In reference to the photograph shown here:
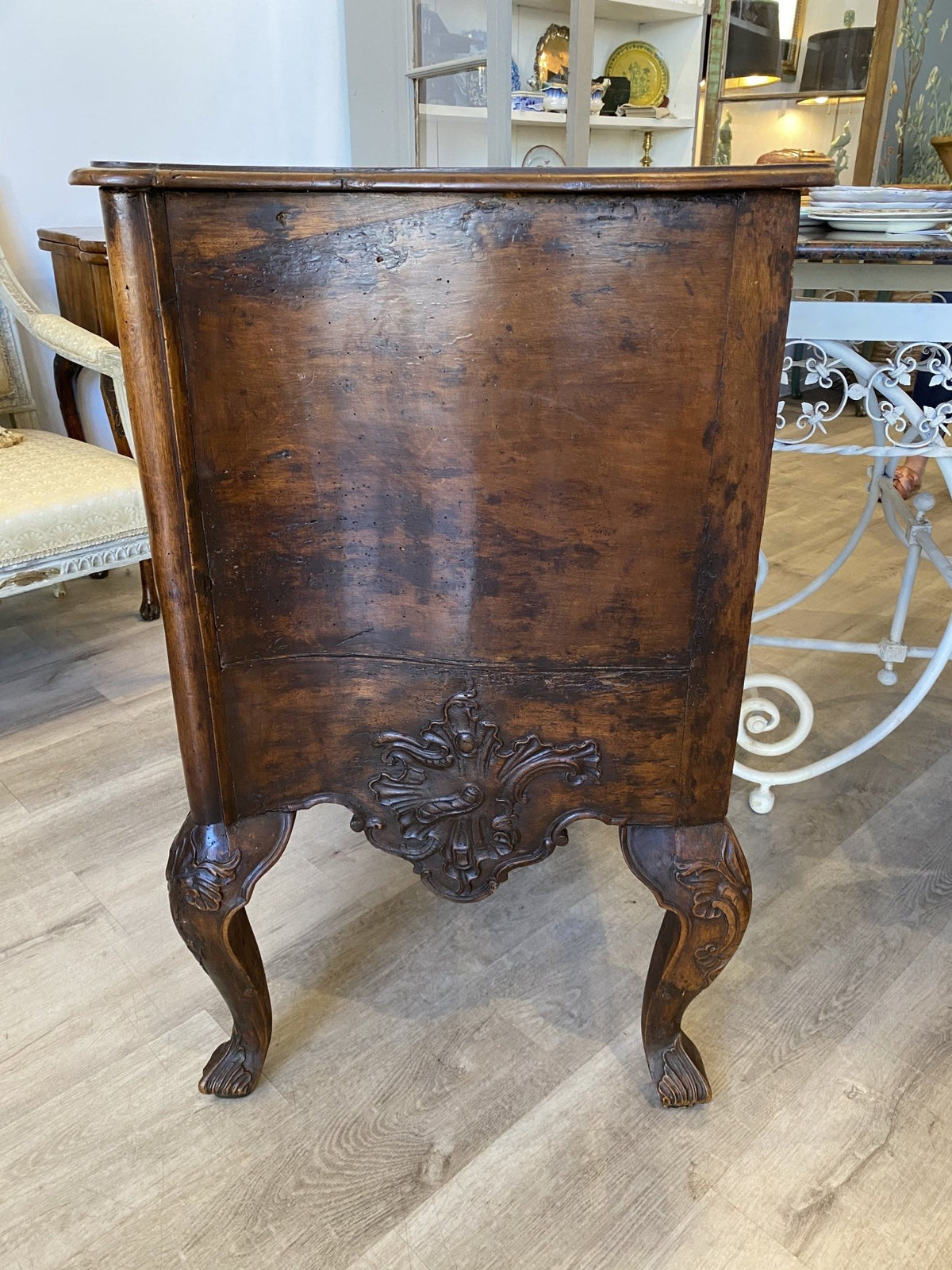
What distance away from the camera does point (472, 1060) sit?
1036mm

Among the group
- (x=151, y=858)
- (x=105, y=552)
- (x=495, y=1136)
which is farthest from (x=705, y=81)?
(x=495, y=1136)

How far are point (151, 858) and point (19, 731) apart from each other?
49 cm

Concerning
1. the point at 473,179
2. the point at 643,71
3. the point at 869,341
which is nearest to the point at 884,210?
the point at 869,341

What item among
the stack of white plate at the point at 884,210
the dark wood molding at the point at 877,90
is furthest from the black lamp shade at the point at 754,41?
the stack of white plate at the point at 884,210

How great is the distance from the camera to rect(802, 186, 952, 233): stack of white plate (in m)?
1.02

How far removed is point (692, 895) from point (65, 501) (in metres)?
1.21

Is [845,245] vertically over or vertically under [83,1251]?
over

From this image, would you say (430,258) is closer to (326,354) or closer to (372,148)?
(326,354)

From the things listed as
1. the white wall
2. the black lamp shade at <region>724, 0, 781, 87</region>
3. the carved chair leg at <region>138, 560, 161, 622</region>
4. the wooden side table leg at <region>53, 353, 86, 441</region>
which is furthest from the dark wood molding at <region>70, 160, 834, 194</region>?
the black lamp shade at <region>724, 0, 781, 87</region>

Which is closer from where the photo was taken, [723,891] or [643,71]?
[723,891]

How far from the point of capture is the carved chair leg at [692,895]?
84 centimetres

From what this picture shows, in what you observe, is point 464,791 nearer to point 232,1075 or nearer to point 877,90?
point 232,1075

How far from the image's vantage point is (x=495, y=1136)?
37.5 inches

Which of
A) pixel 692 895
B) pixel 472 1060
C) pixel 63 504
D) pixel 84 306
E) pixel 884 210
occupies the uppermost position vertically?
pixel 884 210
